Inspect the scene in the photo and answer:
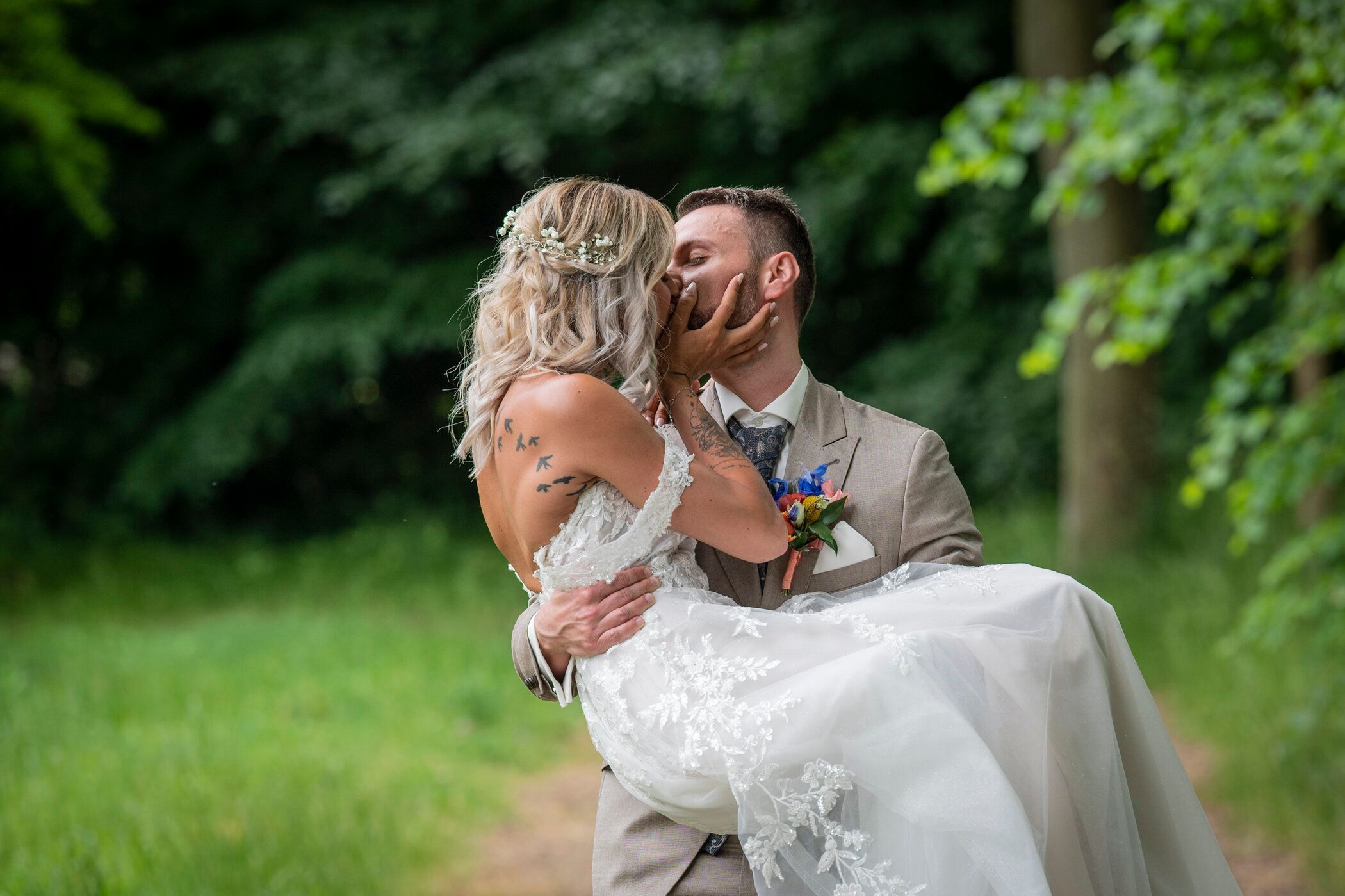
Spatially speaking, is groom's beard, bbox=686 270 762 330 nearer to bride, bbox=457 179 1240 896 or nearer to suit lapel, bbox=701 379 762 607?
bride, bbox=457 179 1240 896

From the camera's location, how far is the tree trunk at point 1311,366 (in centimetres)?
649

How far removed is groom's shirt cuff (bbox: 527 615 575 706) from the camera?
2.42m

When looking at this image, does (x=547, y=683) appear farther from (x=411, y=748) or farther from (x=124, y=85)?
(x=124, y=85)

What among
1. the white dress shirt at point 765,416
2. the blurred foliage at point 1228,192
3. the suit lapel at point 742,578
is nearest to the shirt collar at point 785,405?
the white dress shirt at point 765,416

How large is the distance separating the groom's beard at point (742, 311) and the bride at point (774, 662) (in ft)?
0.19

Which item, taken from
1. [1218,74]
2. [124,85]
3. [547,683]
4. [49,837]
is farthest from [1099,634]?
[124,85]

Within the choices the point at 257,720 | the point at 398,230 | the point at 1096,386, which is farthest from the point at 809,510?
the point at 398,230

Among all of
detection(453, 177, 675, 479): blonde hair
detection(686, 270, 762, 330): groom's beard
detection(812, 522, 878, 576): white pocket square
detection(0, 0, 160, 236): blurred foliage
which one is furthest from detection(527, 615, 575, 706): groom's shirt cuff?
detection(0, 0, 160, 236): blurred foliage

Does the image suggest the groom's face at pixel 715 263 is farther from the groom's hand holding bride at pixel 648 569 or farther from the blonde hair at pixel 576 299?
the blonde hair at pixel 576 299

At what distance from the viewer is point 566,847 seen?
17.9 ft

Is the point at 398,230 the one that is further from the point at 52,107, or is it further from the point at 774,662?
the point at 774,662

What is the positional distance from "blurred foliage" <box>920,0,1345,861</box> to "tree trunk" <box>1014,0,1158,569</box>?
9.33 feet

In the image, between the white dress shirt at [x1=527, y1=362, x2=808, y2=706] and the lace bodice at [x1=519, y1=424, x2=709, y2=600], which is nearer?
the lace bodice at [x1=519, y1=424, x2=709, y2=600]

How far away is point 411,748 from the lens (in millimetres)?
6180
